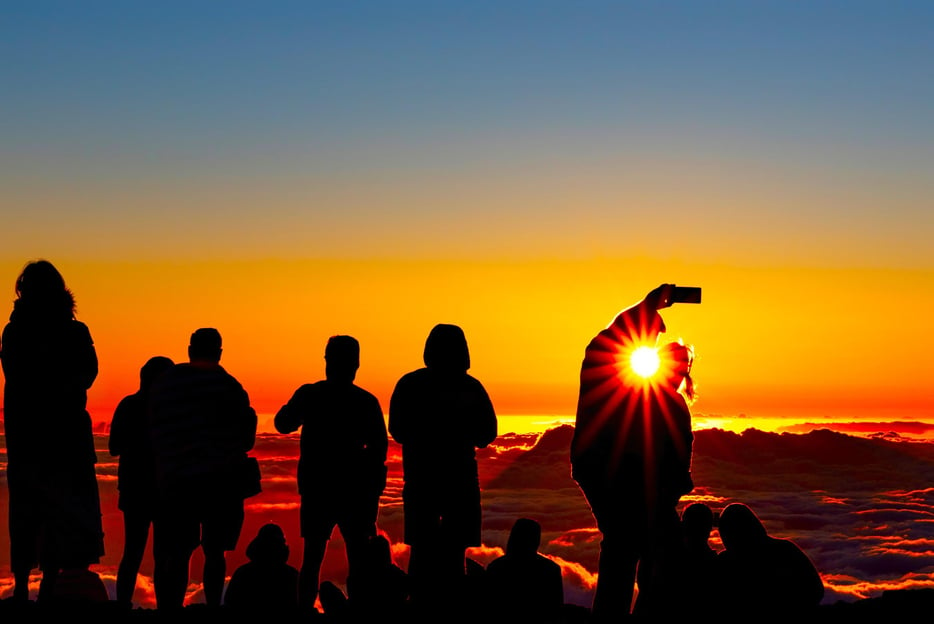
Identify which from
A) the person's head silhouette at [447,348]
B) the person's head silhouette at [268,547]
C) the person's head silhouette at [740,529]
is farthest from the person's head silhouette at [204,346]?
the person's head silhouette at [740,529]

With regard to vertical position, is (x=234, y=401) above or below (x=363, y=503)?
above

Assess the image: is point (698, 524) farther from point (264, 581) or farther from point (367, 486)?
point (264, 581)

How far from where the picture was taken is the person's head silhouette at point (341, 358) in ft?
31.9

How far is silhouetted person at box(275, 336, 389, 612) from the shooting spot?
9734 millimetres

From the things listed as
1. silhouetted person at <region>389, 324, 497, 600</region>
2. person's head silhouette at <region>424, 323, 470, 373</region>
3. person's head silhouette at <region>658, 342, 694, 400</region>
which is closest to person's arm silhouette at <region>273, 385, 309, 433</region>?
silhouetted person at <region>389, 324, 497, 600</region>

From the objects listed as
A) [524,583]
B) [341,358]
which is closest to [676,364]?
[524,583]

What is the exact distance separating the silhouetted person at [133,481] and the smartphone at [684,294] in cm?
440

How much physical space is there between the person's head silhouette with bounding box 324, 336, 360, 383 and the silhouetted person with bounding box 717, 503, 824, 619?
10.4ft

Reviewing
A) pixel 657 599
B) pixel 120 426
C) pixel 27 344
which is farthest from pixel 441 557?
pixel 27 344

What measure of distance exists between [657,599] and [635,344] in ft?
6.37

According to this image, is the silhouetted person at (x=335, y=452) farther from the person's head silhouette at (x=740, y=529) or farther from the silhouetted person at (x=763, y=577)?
the silhouetted person at (x=763, y=577)

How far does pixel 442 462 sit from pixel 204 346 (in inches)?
83.1

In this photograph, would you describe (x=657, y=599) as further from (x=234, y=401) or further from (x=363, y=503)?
(x=234, y=401)

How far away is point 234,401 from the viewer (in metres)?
9.34
